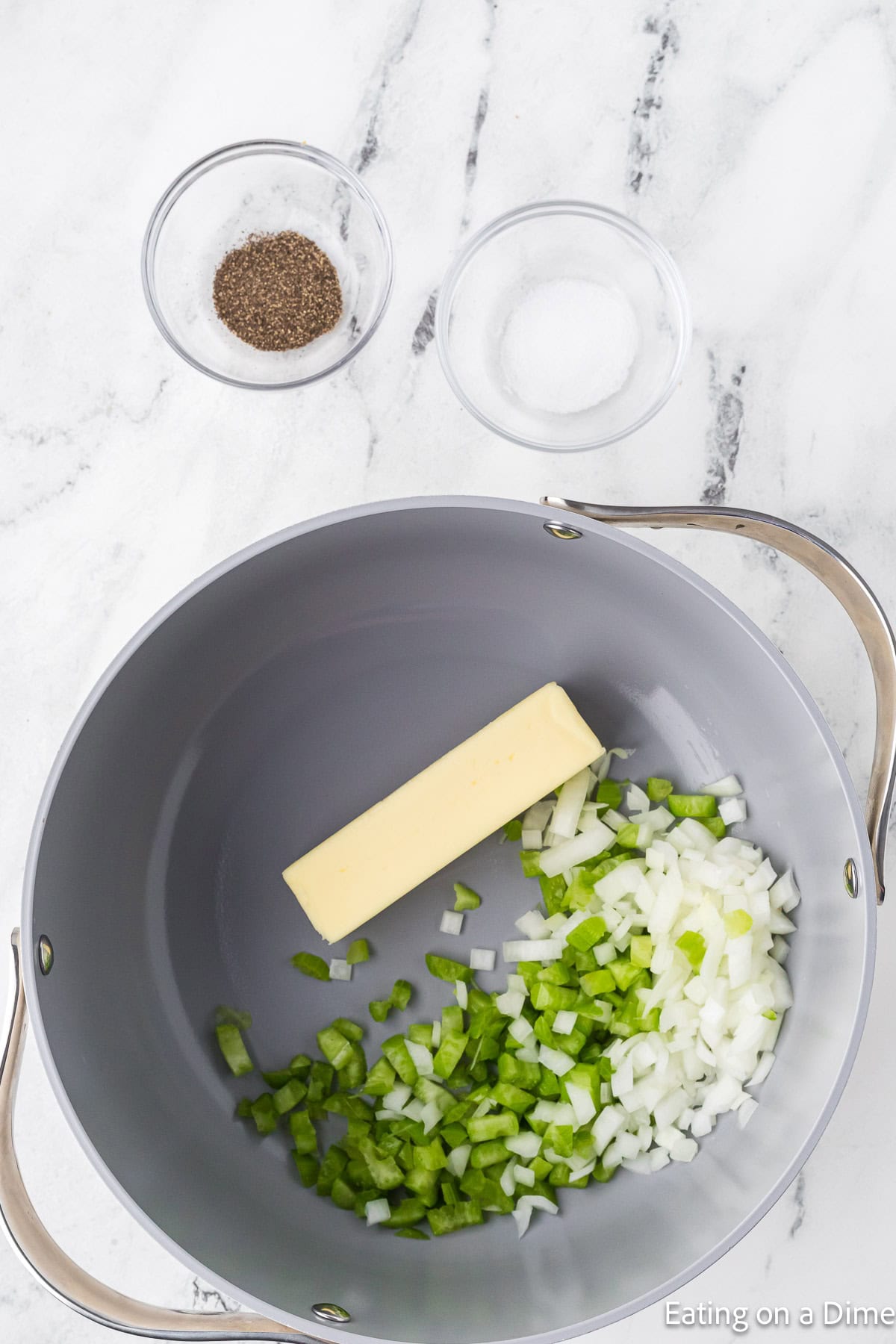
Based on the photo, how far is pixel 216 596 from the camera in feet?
3.92

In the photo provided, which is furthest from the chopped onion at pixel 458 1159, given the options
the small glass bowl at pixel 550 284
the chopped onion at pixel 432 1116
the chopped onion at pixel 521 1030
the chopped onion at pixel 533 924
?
the small glass bowl at pixel 550 284

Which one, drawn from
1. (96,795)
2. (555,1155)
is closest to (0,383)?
(96,795)

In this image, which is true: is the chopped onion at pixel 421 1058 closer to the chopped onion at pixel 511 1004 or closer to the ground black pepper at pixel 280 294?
the chopped onion at pixel 511 1004

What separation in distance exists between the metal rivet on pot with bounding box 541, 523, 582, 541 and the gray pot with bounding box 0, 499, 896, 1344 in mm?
17

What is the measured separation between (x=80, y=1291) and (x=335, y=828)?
58 cm

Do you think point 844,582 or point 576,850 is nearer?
point 844,582

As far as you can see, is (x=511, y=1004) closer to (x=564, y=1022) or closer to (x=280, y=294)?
(x=564, y=1022)

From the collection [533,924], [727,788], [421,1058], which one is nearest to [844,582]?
[727,788]

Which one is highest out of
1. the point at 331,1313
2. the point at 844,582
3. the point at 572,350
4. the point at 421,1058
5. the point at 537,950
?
the point at 572,350

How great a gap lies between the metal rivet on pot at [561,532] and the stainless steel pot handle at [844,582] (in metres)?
0.02

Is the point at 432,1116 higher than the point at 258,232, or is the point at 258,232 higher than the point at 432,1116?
the point at 258,232

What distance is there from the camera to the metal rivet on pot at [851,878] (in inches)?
42.6

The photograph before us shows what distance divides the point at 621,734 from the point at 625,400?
462 mm

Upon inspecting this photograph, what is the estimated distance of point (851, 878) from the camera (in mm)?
1097
